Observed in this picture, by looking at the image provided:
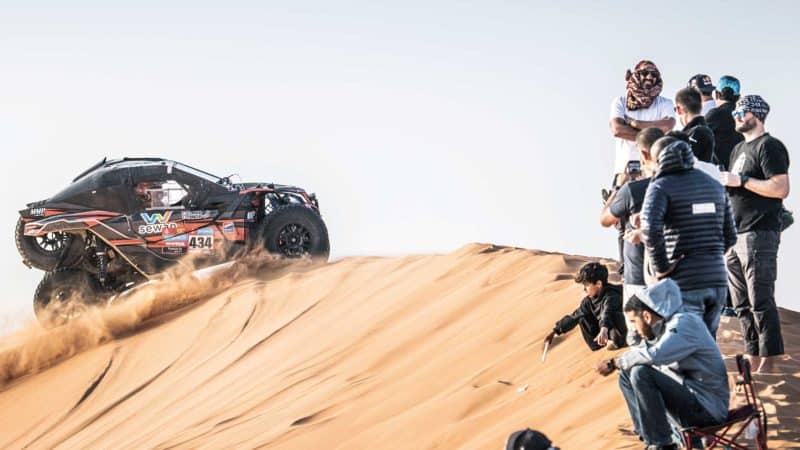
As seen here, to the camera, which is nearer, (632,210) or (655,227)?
(655,227)

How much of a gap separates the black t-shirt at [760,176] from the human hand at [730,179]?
0.36 ft

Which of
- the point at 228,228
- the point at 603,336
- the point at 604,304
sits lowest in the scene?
the point at 603,336

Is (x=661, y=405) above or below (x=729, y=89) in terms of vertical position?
below

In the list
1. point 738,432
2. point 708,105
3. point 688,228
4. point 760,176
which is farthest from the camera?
point 708,105

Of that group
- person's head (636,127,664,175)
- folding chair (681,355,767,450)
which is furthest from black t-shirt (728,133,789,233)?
folding chair (681,355,767,450)

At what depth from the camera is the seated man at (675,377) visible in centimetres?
687

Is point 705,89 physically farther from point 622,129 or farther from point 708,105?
point 622,129

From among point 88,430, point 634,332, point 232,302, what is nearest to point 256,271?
point 232,302

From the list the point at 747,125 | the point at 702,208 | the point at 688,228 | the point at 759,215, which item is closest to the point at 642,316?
the point at 688,228

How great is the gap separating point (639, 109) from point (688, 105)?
0.95 m

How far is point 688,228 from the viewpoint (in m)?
7.50

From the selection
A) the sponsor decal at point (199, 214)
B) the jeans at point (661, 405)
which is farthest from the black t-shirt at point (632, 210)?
the sponsor decal at point (199, 214)

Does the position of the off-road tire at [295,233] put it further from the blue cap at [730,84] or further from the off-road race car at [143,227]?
the blue cap at [730,84]

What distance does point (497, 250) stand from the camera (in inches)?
608
